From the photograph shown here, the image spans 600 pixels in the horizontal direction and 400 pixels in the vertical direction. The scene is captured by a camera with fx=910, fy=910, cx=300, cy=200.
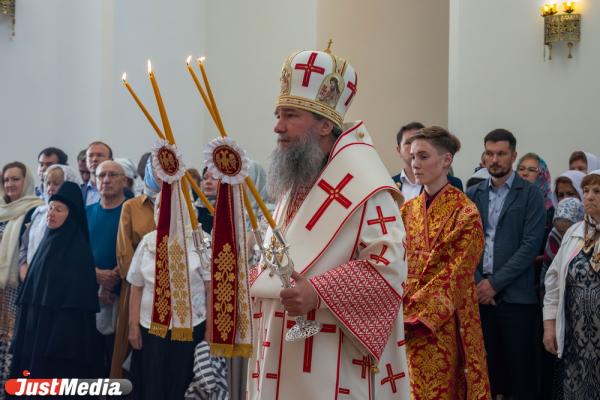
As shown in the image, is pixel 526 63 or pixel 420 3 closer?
pixel 526 63

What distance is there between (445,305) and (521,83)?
4.08 metres

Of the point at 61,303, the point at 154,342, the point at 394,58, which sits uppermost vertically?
the point at 394,58

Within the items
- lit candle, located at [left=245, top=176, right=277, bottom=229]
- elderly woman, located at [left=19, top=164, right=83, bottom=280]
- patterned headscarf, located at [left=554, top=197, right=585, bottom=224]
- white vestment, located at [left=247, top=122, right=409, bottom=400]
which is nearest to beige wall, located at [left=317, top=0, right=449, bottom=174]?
elderly woman, located at [left=19, top=164, right=83, bottom=280]

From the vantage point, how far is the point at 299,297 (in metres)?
3.34

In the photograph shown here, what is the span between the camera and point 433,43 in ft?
37.3

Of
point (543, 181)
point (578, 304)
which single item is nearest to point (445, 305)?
point (578, 304)

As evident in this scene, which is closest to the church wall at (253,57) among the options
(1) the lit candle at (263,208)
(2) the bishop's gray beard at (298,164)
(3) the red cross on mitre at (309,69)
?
(3) the red cross on mitre at (309,69)

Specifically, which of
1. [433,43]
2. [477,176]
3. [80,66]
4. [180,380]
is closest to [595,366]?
[477,176]

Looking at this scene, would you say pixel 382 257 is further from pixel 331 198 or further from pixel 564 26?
pixel 564 26

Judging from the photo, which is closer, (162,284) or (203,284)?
(162,284)

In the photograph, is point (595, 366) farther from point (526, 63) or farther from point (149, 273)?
point (526, 63)

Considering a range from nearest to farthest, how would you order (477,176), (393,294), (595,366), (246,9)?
(393,294) → (595,366) → (477,176) → (246,9)

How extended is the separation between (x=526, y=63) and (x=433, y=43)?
299 centimetres

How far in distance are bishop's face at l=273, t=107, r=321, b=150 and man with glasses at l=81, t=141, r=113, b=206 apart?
4584 mm
